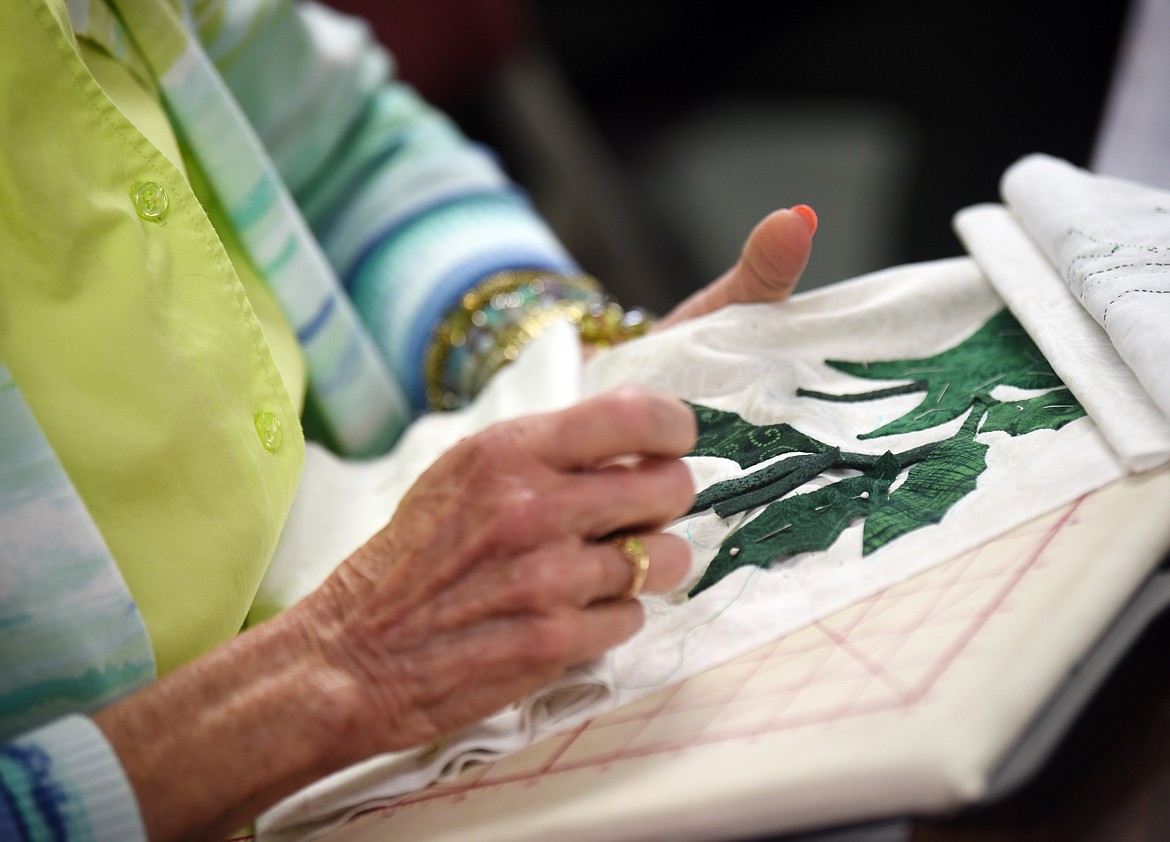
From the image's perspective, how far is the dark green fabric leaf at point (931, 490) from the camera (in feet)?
1.12

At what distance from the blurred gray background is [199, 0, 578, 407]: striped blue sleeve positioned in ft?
1.18

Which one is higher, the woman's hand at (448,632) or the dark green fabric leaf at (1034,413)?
the dark green fabric leaf at (1034,413)

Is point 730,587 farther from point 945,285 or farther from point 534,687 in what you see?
point 945,285

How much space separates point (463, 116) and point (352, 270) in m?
0.50

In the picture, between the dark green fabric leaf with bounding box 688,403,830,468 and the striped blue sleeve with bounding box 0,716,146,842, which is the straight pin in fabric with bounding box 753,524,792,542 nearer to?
the dark green fabric leaf with bounding box 688,403,830,468

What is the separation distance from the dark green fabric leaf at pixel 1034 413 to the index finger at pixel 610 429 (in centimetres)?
13

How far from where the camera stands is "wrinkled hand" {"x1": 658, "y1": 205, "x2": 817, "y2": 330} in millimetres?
429

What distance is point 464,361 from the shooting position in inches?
23.7

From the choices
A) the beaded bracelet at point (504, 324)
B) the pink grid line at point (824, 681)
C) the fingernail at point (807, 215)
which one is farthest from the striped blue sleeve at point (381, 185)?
the pink grid line at point (824, 681)

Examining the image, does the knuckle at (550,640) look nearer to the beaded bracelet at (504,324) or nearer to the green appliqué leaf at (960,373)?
the green appliqué leaf at (960,373)

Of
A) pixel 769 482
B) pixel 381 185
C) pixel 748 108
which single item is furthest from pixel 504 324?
pixel 748 108

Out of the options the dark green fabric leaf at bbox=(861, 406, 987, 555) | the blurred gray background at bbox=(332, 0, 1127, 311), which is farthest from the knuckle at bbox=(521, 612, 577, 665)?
the blurred gray background at bbox=(332, 0, 1127, 311)

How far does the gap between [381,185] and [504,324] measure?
151 mm

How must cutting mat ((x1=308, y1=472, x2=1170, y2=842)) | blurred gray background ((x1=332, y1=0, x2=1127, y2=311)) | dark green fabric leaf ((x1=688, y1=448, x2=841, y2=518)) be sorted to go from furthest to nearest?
blurred gray background ((x1=332, y1=0, x2=1127, y2=311)) < dark green fabric leaf ((x1=688, y1=448, x2=841, y2=518)) < cutting mat ((x1=308, y1=472, x2=1170, y2=842))
